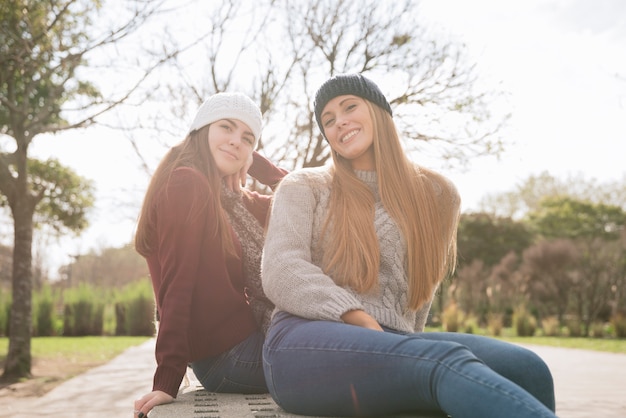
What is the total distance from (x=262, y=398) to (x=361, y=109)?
107 centimetres

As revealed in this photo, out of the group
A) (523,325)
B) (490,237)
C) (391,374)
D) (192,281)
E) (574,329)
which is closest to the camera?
(391,374)

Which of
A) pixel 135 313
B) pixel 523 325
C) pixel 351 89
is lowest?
pixel 523 325

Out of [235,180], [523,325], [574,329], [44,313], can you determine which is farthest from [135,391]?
[574,329]

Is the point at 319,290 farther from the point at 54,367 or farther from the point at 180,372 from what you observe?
the point at 54,367

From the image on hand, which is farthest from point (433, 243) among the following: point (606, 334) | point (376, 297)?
point (606, 334)

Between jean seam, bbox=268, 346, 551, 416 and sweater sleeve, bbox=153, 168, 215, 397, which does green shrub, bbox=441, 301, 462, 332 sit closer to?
sweater sleeve, bbox=153, 168, 215, 397

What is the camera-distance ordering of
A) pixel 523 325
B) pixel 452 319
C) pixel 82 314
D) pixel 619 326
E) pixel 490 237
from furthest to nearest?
pixel 490 237 < pixel 523 325 < pixel 452 319 < pixel 82 314 < pixel 619 326

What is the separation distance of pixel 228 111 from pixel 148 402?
48.9 inches

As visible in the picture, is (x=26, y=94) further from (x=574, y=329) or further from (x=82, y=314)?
(x=574, y=329)

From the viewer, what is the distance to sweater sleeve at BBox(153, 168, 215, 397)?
201cm

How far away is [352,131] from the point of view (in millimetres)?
2312

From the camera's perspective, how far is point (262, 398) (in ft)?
7.11

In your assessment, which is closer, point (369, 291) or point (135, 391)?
point (369, 291)

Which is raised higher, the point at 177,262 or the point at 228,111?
the point at 228,111
